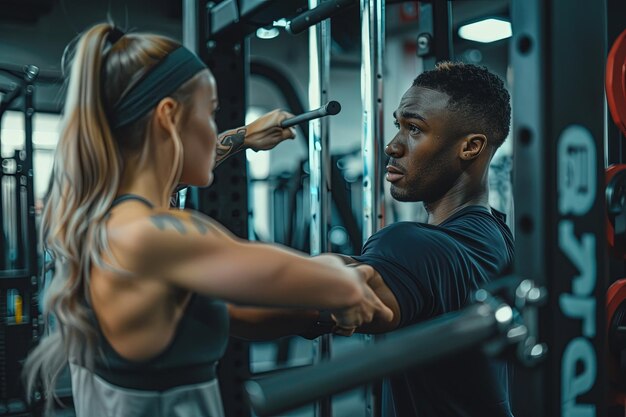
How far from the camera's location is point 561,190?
0.81m

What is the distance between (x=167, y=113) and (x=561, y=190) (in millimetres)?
591

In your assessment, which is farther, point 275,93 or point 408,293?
point 275,93

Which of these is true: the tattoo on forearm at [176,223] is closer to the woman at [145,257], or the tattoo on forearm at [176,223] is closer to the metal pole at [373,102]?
the woman at [145,257]

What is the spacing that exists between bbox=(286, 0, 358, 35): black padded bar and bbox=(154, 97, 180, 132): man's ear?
0.68 m

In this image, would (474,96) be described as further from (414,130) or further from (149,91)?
(149,91)

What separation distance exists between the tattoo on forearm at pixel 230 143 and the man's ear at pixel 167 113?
0.72 meters

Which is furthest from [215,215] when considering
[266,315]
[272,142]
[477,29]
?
[477,29]

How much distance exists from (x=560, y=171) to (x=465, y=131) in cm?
66

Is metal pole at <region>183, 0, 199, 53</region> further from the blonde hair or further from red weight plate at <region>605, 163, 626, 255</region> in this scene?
red weight plate at <region>605, 163, 626, 255</region>

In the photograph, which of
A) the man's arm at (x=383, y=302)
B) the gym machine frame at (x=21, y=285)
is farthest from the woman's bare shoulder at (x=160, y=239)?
the gym machine frame at (x=21, y=285)

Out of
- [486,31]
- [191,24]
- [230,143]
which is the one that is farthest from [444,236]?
[486,31]

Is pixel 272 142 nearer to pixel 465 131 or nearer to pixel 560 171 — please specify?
pixel 465 131

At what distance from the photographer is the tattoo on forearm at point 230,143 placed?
1725 millimetres

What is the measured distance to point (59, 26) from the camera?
678 centimetres
